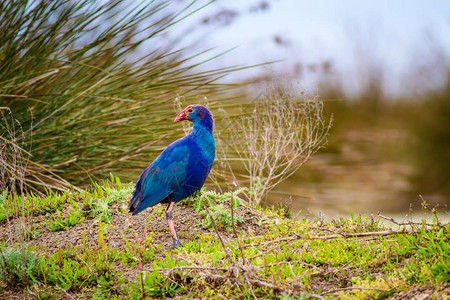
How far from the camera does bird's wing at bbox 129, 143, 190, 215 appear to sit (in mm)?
2768

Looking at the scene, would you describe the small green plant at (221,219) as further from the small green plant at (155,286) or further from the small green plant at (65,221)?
the small green plant at (65,221)

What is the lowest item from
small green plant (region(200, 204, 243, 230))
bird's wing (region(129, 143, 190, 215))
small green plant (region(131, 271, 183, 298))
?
small green plant (region(131, 271, 183, 298))

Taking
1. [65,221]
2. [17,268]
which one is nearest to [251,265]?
[17,268]

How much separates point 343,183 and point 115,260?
3.15 meters

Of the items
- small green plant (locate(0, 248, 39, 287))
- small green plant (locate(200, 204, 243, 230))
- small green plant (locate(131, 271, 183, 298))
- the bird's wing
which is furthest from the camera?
small green plant (locate(200, 204, 243, 230))

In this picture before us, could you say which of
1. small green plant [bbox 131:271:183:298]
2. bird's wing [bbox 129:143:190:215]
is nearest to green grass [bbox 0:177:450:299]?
small green plant [bbox 131:271:183:298]

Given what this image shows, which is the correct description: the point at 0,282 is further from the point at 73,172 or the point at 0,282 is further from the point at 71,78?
the point at 71,78

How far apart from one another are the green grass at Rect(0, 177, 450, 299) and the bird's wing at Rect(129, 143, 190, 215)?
0.25 meters

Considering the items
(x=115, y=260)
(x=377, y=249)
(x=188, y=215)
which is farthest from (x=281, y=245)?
(x=115, y=260)

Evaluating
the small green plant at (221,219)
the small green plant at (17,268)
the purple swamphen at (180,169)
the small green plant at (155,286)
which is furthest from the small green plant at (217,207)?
the small green plant at (17,268)

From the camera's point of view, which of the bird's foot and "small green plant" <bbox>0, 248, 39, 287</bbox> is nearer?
"small green plant" <bbox>0, 248, 39, 287</bbox>

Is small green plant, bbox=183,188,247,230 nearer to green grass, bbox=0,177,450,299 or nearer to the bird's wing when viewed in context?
green grass, bbox=0,177,450,299

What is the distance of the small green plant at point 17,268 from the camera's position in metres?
2.64

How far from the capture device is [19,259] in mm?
2676
